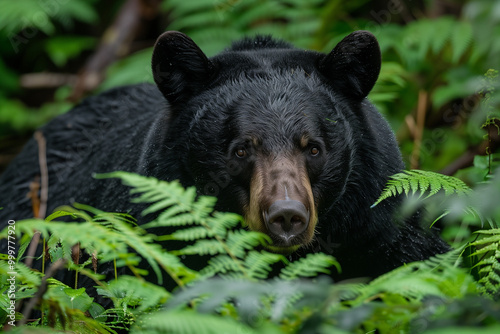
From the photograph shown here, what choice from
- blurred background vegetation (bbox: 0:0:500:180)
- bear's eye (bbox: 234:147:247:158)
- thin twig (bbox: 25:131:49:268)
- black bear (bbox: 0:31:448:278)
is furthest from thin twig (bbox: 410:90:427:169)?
thin twig (bbox: 25:131:49:268)

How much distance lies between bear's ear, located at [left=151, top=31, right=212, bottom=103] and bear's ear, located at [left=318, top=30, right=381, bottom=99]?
0.85 meters

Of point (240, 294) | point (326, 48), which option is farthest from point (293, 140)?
point (326, 48)

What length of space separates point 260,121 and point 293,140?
0.25 m

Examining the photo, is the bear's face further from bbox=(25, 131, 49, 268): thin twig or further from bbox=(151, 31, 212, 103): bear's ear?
bbox=(25, 131, 49, 268): thin twig

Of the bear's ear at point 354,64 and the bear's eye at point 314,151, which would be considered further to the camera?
the bear's ear at point 354,64

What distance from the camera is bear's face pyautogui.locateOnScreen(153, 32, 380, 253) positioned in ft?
12.3

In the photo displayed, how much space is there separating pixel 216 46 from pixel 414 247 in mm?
4840

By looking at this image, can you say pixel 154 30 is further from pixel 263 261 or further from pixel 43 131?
pixel 263 261

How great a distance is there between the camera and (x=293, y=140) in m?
3.83

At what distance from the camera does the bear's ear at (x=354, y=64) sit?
13.3 feet

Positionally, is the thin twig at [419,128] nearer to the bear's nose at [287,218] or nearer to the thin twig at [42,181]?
the bear's nose at [287,218]

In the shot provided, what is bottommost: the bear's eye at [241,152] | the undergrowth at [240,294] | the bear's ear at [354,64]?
the undergrowth at [240,294]

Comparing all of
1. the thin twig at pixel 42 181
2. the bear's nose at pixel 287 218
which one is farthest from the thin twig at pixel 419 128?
the thin twig at pixel 42 181

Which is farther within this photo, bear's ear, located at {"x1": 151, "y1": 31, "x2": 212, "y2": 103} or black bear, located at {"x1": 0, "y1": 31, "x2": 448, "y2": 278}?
bear's ear, located at {"x1": 151, "y1": 31, "x2": 212, "y2": 103}
